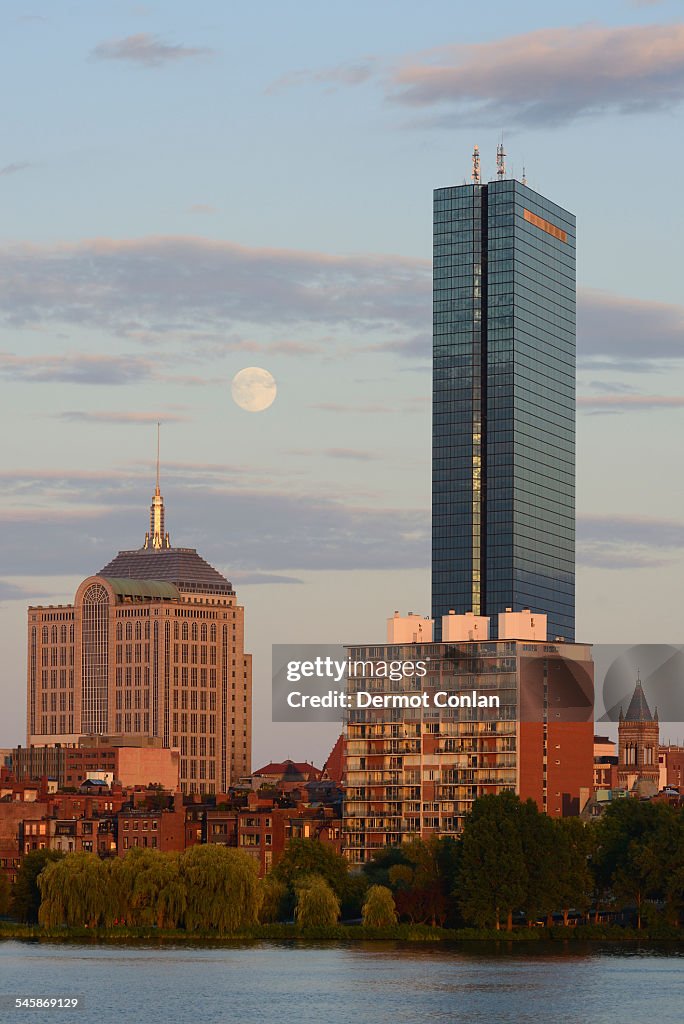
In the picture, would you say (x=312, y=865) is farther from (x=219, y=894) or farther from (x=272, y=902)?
(x=219, y=894)

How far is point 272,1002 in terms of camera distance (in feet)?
424

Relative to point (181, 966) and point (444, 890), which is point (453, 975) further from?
point (444, 890)

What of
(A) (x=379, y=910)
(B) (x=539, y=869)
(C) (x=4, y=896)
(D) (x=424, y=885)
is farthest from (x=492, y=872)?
(C) (x=4, y=896)

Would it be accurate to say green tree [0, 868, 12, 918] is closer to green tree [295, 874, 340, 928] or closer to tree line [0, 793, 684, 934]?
tree line [0, 793, 684, 934]

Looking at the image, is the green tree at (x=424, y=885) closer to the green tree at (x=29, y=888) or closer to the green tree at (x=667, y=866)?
the green tree at (x=667, y=866)

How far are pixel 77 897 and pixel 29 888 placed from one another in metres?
13.2

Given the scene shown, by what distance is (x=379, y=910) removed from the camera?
173 meters

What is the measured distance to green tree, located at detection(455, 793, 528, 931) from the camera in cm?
17238

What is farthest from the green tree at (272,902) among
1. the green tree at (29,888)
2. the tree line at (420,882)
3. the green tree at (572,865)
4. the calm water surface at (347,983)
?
the green tree at (572,865)

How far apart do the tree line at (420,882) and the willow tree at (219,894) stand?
0.25 feet

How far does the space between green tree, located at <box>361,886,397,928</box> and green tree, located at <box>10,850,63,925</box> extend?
27754 millimetres

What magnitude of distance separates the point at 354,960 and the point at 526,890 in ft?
83.9

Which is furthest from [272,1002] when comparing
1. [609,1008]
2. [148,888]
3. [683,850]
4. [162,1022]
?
[683,850]

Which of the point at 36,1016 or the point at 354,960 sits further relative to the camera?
the point at 354,960
